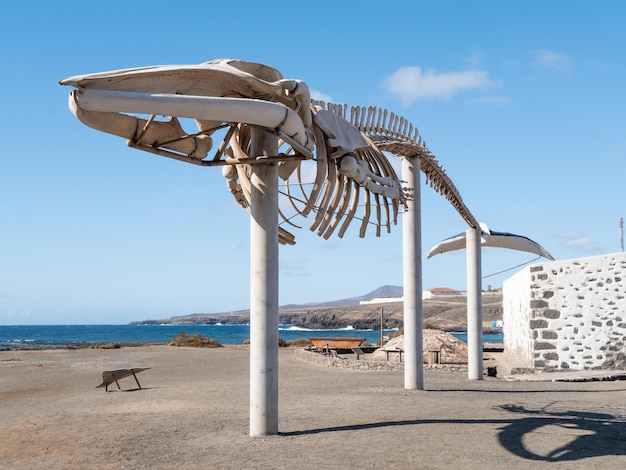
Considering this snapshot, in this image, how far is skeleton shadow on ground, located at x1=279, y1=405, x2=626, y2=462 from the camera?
27.2ft

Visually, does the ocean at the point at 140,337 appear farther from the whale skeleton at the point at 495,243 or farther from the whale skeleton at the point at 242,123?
the whale skeleton at the point at 242,123

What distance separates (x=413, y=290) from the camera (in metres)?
→ 14.1

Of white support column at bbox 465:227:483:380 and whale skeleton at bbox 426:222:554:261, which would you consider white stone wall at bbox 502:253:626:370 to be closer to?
whale skeleton at bbox 426:222:554:261

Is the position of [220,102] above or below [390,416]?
above

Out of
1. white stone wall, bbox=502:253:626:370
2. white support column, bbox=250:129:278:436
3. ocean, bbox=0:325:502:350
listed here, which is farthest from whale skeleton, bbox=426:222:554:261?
ocean, bbox=0:325:502:350

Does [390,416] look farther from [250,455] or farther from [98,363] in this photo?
[98,363]

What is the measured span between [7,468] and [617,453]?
723 centimetres

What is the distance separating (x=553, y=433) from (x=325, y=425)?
3.22 m

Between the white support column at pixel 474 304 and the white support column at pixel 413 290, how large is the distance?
328 cm

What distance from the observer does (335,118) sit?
1030 cm

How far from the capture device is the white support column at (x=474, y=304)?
17.0 meters

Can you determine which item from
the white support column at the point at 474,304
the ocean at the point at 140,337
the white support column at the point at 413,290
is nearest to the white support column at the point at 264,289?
the white support column at the point at 413,290

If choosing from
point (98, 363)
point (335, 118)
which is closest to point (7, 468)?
point (335, 118)

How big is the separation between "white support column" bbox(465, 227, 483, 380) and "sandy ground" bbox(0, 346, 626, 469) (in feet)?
1.81
